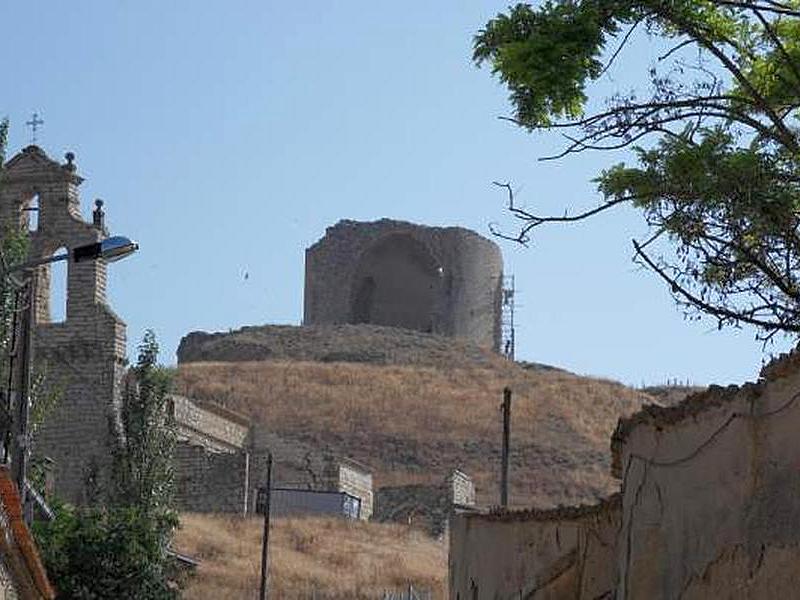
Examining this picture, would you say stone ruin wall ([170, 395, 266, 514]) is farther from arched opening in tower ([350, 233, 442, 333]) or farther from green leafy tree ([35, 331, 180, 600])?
arched opening in tower ([350, 233, 442, 333])

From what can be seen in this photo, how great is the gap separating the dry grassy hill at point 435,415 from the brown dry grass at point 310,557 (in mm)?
13860

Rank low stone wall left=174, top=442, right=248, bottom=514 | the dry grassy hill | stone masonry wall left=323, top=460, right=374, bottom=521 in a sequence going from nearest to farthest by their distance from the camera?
low stone wall left=174, top=442, right=248, bottom=514 < stone masonry wall left=323, top=460, right=374, bottom=521 < the dry grassy hill

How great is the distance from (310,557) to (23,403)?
26.3 m

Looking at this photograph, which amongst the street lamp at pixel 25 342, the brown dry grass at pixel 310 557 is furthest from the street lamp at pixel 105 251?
the brown dry grass at pixel 310 557

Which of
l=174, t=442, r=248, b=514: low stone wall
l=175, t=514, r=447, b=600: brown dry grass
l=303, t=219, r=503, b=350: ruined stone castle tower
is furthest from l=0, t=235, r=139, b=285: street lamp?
l=303, t=219, r=503, b=350: ruined stone castle tower

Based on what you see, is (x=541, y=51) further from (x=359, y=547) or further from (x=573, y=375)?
(x=573, y=375)

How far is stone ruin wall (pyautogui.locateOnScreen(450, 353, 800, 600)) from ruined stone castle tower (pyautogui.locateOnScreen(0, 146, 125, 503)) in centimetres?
3793

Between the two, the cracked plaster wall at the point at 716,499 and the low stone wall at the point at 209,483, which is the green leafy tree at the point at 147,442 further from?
the cracked plaster wall at the point at 716,499

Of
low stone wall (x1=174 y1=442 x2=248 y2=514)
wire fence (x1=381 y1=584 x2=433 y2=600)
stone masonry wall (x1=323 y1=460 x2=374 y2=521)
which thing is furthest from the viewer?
stone masonry wall (x1=323 y1=460 x2=374 y2=521)

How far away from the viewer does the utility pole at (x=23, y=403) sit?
18.7 m

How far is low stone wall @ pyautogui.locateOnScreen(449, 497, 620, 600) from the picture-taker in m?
11.5

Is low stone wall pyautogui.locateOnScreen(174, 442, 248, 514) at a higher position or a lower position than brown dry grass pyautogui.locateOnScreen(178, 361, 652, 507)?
lower

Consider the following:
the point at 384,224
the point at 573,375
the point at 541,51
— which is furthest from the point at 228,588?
the point at 384,224

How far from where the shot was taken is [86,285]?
5066 cm
